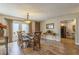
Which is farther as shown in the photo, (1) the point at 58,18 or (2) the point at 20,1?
(1) the point at 58,18

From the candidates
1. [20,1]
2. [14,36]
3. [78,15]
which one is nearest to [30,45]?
[14,36]

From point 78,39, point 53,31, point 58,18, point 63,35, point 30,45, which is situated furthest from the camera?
point 63,35

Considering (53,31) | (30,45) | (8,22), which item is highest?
(8,22)

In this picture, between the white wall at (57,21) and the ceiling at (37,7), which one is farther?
the white wall at (57,21)

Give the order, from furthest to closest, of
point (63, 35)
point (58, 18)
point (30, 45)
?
point (63, 35) → point (58, 18) → point (30, 45)

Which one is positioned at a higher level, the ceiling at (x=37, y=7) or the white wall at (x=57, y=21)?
the ceiling at (x=37, y=7)

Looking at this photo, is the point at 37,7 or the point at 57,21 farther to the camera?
the point at 57,21

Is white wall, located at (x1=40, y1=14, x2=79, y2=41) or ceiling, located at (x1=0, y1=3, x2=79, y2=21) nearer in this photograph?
ceiling, located at (x1=0, y1=3, x2=79, y2=21)

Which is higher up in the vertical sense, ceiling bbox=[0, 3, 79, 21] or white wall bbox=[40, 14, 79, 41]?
ceiling bbox=[0, 3, 79, 21]

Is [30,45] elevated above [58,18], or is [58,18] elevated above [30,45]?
[58,18]

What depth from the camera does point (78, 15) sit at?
7906 mm

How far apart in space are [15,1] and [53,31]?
7.92 meters

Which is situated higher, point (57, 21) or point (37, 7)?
point (37, 7)

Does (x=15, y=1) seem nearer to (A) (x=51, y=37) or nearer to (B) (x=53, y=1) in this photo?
(B) (x=53, y=1)
